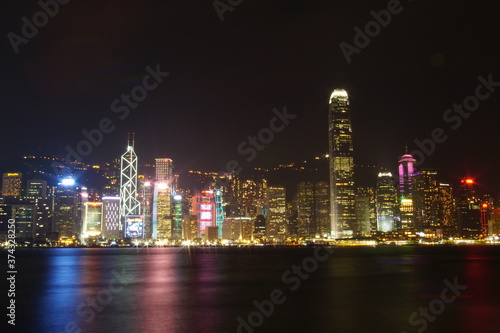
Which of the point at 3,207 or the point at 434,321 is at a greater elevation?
the point at 3,207

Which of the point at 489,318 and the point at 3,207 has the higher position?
the point at 3,207

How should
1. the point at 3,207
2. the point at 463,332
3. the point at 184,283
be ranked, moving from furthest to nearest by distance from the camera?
the point at 3,207 → the point at 184,283 → the point at 463,332

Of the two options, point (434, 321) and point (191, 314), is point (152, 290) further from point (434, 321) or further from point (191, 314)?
point (434, 321)

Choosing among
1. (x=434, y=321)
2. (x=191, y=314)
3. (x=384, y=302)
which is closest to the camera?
(x=434, y=321)

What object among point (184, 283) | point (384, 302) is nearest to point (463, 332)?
point (384, 302)

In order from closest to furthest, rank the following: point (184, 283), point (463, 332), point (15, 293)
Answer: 1. point (463, 332)
2. point (15, 293)
3. point (184, 283)

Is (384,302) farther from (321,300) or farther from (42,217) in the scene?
(42,217)

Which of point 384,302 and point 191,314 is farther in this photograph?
point 384,302

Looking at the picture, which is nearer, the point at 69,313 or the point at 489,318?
the point at 489,318

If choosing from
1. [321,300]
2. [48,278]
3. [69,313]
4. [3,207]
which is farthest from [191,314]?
[3,207]
